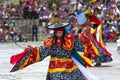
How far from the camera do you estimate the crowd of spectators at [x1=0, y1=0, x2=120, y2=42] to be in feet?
107

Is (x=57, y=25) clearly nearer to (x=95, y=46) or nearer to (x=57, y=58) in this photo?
(x=57, y=58)

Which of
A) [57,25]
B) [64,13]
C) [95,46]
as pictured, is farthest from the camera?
[64,13]

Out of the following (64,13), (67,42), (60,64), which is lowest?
(64,13)

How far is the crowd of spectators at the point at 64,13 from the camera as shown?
3247 cm

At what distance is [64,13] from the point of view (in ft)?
114

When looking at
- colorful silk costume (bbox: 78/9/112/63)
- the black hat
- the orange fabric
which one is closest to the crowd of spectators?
colorful silk costume (bbox: 78/9/112/63)

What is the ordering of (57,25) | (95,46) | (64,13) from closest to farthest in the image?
1. (57,25)
2. (95,46)
3. (64,13)

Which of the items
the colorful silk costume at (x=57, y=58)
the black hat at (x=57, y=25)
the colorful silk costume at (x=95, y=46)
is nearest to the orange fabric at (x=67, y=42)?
the colorful silk costume at (x=57, y=58)

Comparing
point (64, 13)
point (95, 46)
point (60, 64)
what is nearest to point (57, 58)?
point (60, 64)

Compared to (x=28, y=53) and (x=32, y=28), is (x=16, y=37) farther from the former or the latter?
(x=28, y=53)

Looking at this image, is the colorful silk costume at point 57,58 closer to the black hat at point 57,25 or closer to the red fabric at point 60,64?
the red fabric at point 60,64

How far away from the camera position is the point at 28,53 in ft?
29.9

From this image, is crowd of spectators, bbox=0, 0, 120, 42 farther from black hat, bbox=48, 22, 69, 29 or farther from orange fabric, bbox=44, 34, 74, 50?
black hat, bbox=48, 22, 69, 29

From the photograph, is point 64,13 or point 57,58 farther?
point 64,13
